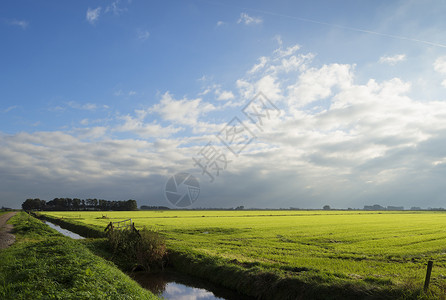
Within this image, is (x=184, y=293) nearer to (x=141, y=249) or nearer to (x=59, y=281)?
(x=141, y=249)

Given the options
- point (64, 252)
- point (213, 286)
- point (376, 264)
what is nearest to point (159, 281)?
point (213, 286)

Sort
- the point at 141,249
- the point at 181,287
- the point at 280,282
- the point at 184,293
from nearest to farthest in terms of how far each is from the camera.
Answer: the point at 280,282 < the point at 184,293 < the point at 181,287 < the point at 141,249

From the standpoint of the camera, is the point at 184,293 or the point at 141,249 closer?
the point at 184,293

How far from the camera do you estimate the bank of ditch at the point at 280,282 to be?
39.9 ft

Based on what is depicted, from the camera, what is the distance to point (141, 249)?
23125 mm

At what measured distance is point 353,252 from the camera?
24297 mm

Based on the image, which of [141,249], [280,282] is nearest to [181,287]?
[141,249]

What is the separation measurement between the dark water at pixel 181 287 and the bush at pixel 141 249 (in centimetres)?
132

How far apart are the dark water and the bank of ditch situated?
45 cm

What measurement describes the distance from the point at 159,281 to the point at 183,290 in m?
2.67

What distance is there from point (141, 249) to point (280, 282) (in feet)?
41.2

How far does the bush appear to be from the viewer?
22.9 m

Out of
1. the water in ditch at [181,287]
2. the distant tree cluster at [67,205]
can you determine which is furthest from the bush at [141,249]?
the distant tree cluster at [67,205]

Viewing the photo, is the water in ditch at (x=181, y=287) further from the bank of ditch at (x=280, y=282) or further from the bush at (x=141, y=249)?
the bush at (x=141, y=249)
